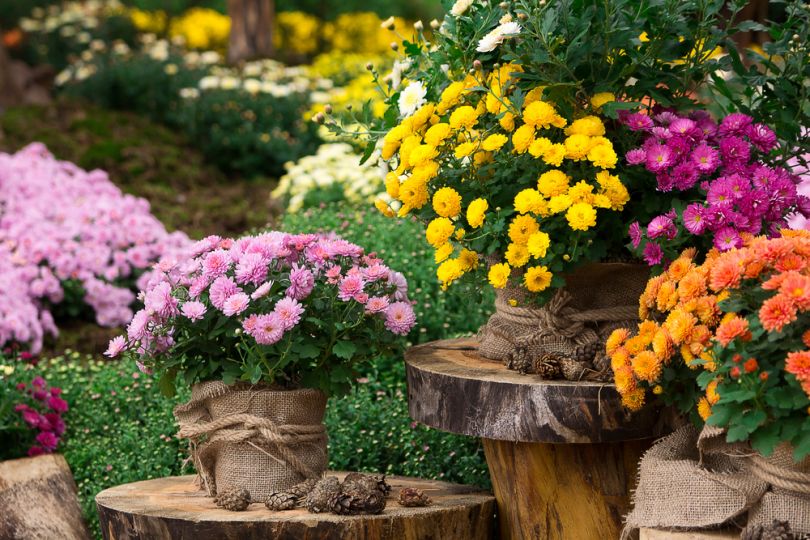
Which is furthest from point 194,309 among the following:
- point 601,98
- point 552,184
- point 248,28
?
point 248,28

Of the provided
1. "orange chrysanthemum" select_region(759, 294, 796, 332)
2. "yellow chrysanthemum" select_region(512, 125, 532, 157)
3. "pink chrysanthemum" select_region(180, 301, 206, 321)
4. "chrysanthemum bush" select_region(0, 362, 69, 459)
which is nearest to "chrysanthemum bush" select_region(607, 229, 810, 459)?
"orange chrysanthemum" select_region(759, 294, 796, 332)

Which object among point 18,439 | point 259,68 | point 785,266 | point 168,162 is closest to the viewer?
point 785,266

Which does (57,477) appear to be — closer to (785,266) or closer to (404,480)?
(404,480)

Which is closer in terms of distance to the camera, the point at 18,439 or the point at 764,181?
the point at 764,181

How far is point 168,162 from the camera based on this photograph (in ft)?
28.0

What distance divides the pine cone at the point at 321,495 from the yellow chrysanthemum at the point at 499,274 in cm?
64

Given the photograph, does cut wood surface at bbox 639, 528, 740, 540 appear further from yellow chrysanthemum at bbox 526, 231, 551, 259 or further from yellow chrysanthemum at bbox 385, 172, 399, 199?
yellow chrysanthemum at bbox 385, 172, 399, 199

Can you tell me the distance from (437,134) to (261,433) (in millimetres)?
889

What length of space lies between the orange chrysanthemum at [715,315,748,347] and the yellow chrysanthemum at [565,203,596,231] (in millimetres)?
Result: 532

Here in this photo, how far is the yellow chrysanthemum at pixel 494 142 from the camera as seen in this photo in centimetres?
270

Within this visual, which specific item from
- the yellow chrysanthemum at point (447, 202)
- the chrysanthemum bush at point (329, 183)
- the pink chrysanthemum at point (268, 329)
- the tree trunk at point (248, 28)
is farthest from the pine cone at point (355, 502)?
the tree trunk at point (248, 28)

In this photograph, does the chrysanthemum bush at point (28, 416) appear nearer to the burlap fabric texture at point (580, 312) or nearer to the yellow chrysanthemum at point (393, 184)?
the yellow chrysanthemum at point (393, 184)

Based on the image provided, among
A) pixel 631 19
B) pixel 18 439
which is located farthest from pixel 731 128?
pixel 18 439

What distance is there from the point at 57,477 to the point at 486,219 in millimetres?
1948
